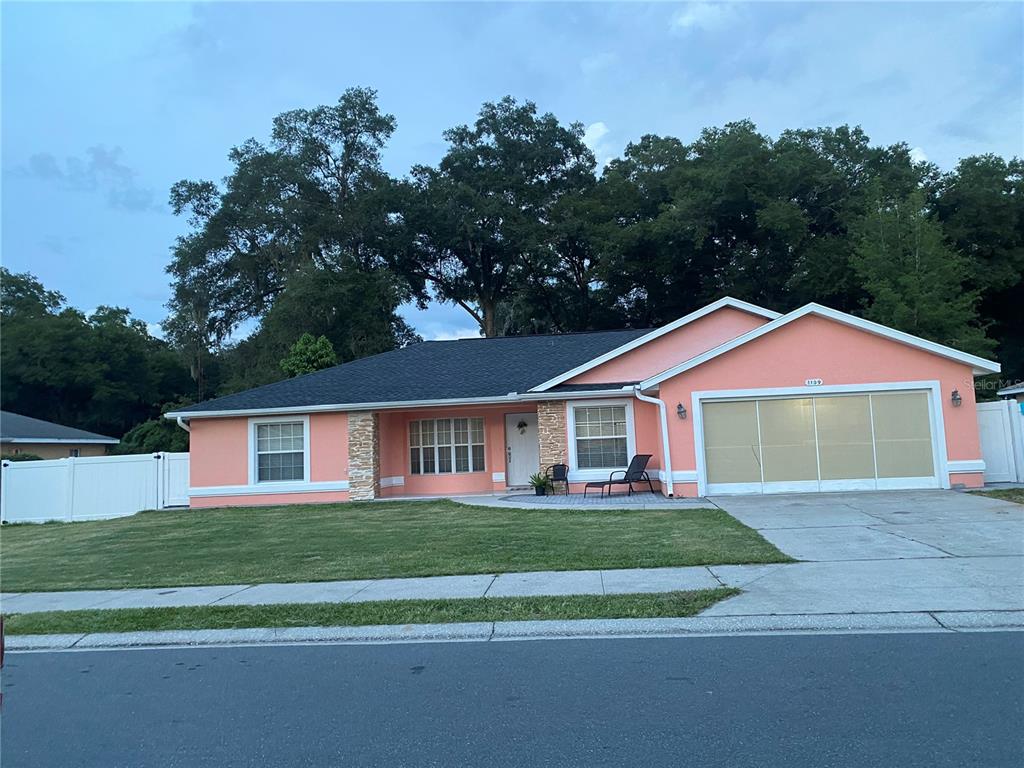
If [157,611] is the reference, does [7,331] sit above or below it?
above

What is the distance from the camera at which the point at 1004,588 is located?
710cm

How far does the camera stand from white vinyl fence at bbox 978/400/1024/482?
16.0 m

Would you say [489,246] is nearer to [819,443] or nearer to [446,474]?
[446,474]

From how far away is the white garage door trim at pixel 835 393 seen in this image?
15.3m

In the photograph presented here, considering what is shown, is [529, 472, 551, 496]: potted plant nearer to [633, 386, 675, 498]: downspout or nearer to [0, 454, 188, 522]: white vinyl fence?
[633, 386, 675, 498]: downspout

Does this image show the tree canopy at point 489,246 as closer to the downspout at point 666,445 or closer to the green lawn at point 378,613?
the downspout at point 666,445

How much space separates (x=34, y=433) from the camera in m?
30.6

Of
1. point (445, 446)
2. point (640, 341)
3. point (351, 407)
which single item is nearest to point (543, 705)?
point (351, 407)

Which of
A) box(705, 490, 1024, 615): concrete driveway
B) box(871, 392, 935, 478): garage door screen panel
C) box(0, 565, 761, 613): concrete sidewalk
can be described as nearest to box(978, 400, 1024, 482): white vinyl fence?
box(871, 392, 935, 478): garage door screen panel

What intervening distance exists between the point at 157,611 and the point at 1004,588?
869 cm

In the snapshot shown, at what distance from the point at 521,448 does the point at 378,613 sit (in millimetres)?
12644

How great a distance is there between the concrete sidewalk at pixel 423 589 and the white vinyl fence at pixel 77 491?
1084 cm

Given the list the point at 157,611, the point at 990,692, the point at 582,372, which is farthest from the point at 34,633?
the point at 582,372

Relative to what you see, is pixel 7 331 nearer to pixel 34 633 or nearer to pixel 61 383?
pixel 61 383
